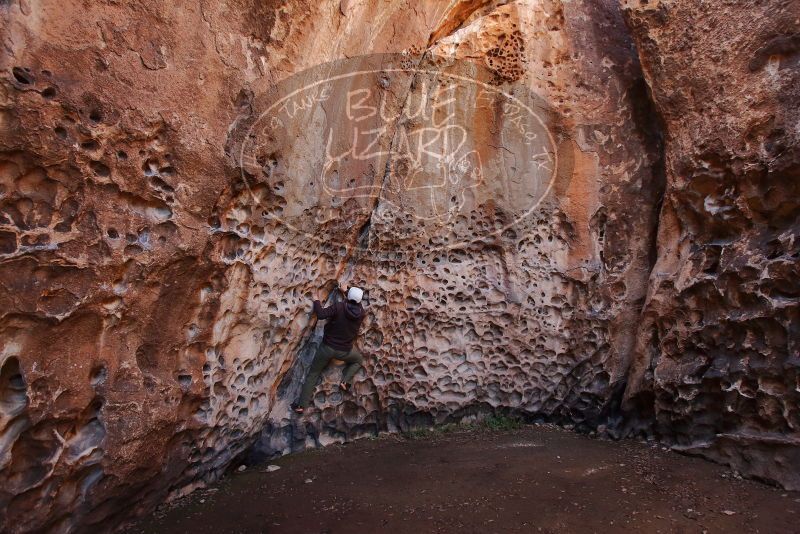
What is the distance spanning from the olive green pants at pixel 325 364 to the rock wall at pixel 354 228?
0.14m

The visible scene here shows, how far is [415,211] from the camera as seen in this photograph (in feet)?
14.8

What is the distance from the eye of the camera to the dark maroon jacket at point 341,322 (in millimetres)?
3996

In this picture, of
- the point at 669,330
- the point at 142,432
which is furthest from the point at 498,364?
the point at 142,432

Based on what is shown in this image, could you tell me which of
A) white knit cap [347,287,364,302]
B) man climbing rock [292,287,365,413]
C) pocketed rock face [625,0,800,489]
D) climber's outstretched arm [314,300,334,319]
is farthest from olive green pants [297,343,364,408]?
pocketed rock face [625,0,800,489]

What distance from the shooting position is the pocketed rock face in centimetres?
320

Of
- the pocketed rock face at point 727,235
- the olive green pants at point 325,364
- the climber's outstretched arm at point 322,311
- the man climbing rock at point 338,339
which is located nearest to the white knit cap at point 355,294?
the man climbing rock at point 338,339

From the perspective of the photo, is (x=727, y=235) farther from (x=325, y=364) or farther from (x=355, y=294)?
(x=325, y=364)

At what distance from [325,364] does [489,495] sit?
155 cm

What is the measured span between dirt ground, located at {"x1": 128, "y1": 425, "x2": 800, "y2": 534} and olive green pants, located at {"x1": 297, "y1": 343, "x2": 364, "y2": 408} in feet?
1.49

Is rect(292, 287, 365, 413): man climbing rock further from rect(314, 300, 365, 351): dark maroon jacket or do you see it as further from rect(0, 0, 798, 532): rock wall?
rect(0, 0, 798, 532): rock wall

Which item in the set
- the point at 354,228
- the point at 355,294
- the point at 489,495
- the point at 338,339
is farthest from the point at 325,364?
the point at 489,495

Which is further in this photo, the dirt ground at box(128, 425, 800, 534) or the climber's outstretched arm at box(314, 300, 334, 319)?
the climber's outstretched arm at box(314, 300, 334, 319)

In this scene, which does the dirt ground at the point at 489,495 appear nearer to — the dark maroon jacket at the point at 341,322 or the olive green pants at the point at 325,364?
the olive green pants at the point at 325,364

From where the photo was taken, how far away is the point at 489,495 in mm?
3297
